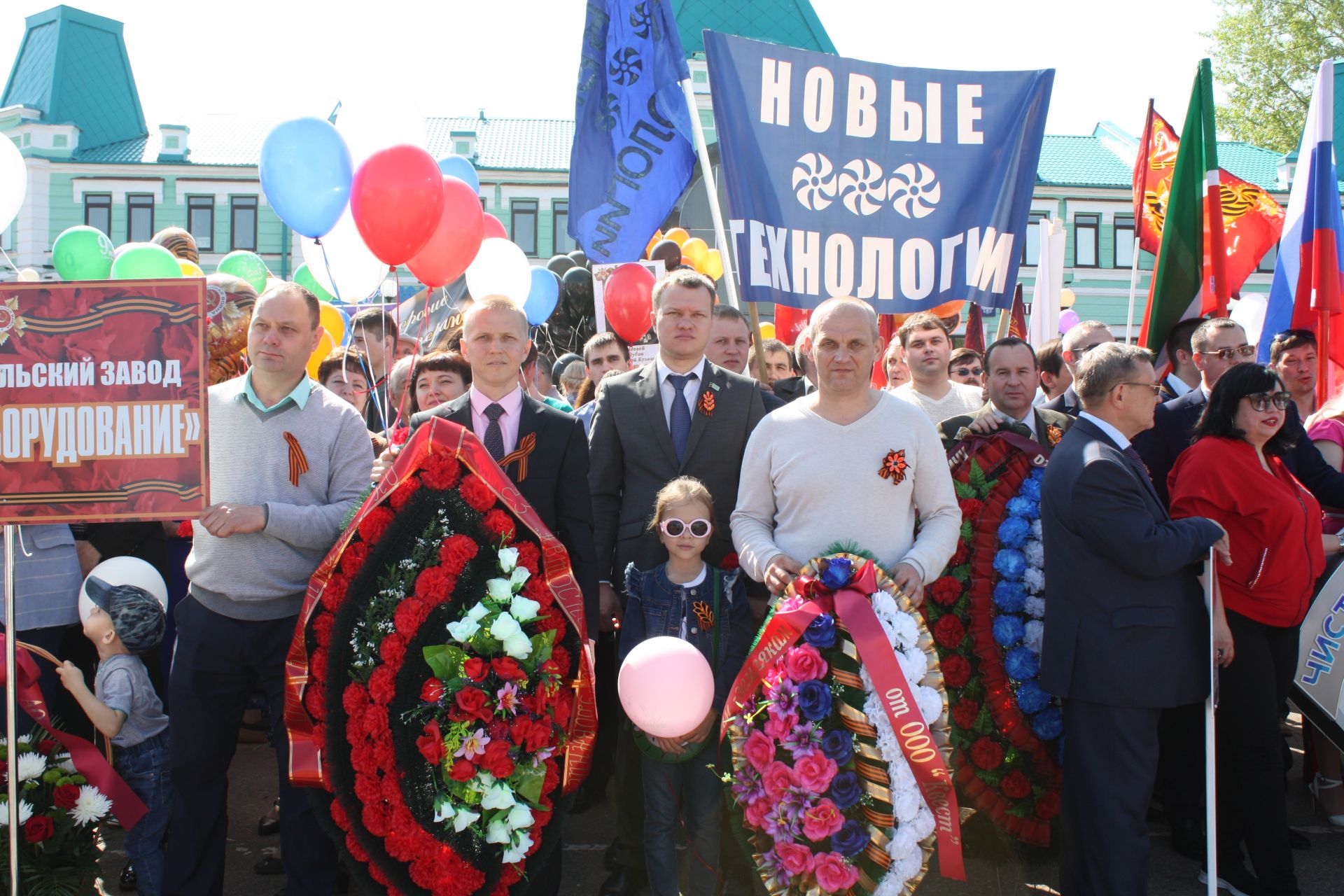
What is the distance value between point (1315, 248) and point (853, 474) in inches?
163

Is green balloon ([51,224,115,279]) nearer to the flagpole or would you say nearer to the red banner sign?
the red banner sign

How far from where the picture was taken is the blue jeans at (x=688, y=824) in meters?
3.67

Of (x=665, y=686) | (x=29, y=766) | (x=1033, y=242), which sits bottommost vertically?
(x=29, y=766)

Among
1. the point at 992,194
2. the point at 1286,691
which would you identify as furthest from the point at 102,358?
the point at 1286,691

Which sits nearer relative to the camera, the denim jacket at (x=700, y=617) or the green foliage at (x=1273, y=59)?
the denim jacket at (x=700, y=617)

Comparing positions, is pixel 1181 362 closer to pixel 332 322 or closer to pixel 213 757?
pixel 213 757

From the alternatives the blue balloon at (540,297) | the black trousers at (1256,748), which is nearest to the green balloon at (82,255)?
the blue balloon at (540,297)

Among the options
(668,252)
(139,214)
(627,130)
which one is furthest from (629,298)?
(139,214)

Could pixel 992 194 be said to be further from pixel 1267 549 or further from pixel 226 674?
pixel 226 674

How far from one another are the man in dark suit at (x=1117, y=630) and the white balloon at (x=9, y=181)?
18.1 feet

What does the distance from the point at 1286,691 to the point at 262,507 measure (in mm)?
3966

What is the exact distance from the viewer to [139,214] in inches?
1134

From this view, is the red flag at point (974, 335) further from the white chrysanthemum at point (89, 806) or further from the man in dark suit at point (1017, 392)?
the white chrysanthemum at point (89, 806)

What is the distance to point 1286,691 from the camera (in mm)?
4207
